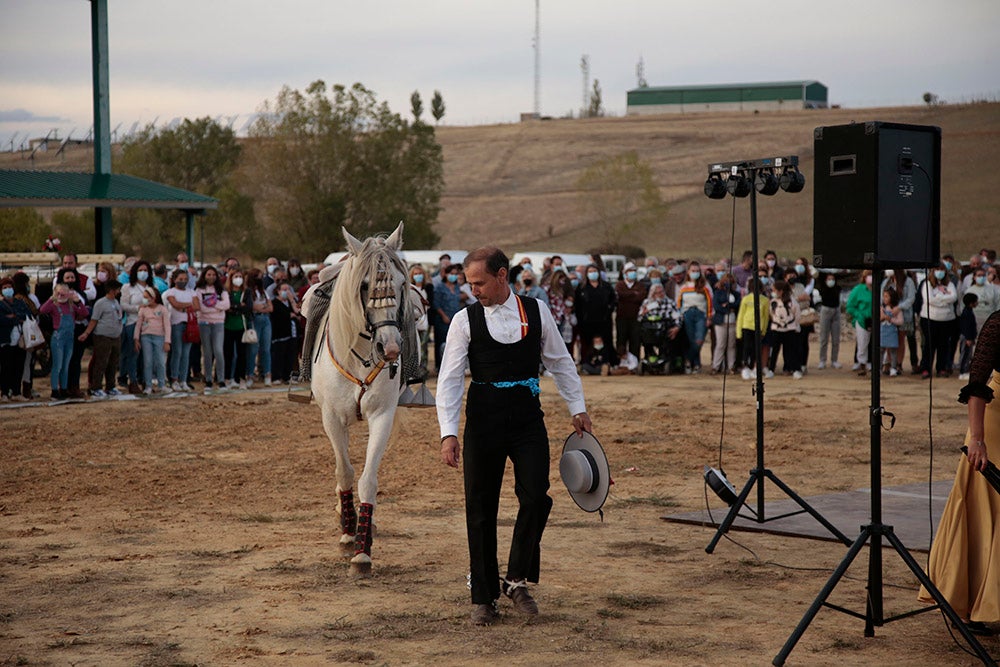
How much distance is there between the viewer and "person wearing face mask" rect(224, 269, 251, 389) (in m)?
18.9

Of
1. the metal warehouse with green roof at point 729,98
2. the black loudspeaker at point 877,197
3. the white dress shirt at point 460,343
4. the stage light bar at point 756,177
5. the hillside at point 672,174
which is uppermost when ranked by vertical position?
the metal warehouse with green roof at point 729,98

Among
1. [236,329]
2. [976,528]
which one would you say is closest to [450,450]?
[976,528]

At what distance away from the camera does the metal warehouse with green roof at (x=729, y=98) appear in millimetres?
120312

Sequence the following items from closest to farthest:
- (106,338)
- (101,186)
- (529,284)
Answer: (106,338) → (529,284) → (101,186)

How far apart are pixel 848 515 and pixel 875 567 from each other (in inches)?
124

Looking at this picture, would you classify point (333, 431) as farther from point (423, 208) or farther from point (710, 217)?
point (710, 217)

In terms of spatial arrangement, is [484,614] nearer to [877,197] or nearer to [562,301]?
[877,197]

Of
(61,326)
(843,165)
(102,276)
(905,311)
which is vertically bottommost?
(61,326)

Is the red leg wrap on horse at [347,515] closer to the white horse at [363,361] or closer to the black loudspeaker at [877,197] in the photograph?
the white horse at [363,361]

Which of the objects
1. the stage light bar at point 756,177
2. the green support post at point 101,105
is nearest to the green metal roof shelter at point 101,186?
→ the green support post at point 101,105

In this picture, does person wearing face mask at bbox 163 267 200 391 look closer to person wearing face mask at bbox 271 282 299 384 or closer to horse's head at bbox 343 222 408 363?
person wearing face mask at bbox 271 282 299 384

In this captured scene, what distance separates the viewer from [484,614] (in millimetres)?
6320

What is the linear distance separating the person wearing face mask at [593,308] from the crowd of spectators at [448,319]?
28mm

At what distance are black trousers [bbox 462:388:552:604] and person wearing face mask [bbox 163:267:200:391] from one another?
41.1ft
